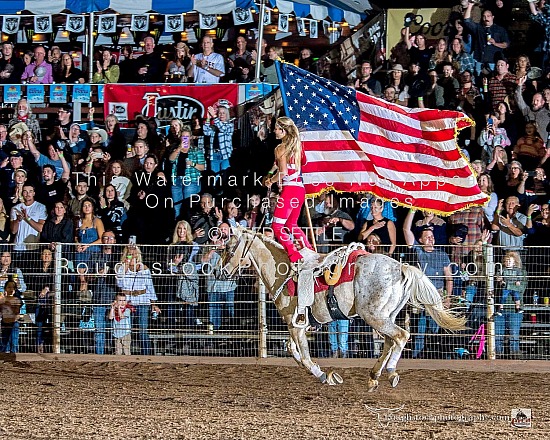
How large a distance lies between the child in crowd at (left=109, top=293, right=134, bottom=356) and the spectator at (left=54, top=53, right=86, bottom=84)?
4.68m

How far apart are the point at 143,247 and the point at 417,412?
18.1ft

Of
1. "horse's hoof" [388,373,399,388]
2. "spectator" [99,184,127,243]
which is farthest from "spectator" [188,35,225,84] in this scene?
"horse's hoof" [388,373,399,388]

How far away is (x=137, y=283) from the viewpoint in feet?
43.2

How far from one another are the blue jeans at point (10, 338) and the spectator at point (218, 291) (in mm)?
2819

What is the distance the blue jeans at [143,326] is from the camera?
13250mm

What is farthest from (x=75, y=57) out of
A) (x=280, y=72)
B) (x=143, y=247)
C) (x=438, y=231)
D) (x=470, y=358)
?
(x=470, y=358)

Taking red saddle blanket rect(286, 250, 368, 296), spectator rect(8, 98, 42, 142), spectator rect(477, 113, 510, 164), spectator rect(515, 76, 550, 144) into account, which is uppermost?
spectator rect(8, 98, 42, 142)

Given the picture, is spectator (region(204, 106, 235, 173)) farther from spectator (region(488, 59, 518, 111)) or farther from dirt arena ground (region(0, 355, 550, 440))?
spectator (region(488, 59, 518, 111))

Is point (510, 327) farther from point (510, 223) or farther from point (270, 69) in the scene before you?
point (270, 69)

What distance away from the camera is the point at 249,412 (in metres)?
9.30

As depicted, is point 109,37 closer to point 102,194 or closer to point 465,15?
point 102,194

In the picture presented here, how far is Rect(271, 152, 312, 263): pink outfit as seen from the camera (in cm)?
977

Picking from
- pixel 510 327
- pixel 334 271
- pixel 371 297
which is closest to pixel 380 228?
pixel 510 327

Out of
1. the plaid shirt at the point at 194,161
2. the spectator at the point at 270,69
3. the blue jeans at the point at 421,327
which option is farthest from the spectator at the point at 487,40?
the plaid shirt at the point at 194,161
